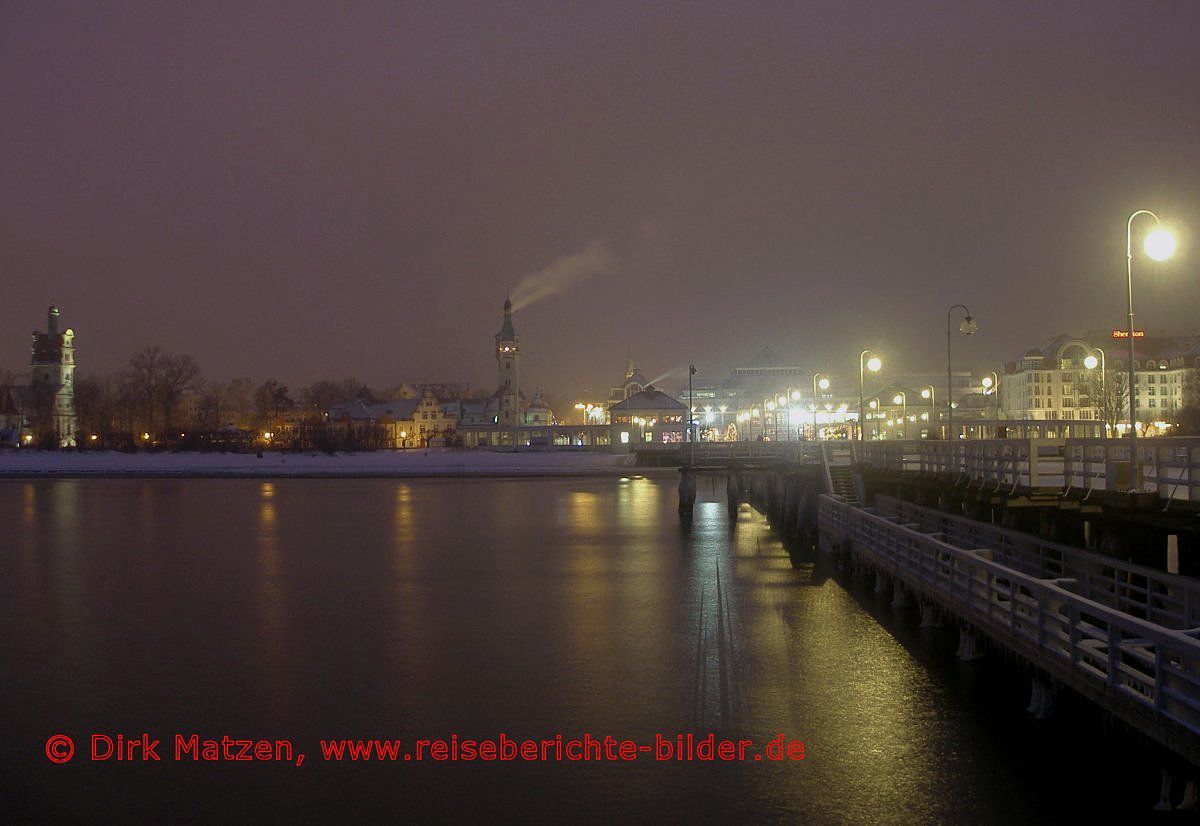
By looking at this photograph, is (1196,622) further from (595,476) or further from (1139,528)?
(595,476)

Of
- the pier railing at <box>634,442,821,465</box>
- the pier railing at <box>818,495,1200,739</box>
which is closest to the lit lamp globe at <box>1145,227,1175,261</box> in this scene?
the pier railing at <box>818,495,1200,739</box>

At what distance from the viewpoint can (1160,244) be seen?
1817cm

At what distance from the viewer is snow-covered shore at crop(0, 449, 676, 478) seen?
9894cm

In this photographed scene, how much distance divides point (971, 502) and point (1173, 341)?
117492 millimetres

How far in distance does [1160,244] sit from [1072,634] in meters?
9.34

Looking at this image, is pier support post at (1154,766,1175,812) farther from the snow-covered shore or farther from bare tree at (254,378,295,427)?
bare tree at (254,378,295,427)

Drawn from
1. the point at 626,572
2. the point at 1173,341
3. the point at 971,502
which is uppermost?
the point at 1173,341

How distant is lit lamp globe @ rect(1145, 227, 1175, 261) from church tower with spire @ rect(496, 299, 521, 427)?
14851 centimetres

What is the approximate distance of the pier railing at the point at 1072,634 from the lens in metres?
9.60

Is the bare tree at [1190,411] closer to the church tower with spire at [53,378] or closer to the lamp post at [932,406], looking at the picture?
the lamp post at [932,406]

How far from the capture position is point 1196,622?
44.5 feet

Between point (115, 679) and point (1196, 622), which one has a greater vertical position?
point (1196, 622)

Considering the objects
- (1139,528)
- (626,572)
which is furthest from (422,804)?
(626,572)

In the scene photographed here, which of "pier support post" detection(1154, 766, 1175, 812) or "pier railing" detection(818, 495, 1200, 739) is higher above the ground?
"pier railing" detection(818, 495, 1200, 739)
